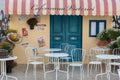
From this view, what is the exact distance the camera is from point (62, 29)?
14.7 m

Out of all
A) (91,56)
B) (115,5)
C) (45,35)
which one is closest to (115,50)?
(91,56)

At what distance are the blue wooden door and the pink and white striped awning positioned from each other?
38.4 inches

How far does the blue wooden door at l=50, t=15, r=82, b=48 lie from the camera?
48.2 feet

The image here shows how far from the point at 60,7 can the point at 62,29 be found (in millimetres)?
1289

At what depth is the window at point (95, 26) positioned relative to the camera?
14750mm

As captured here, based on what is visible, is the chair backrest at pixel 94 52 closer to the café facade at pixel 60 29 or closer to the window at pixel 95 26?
the café facade at pixel 60 29

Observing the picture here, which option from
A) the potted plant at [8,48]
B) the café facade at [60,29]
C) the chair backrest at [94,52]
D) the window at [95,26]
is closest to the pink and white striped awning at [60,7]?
the café facade at [60,29]

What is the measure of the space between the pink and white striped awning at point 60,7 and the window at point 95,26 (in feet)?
3.09

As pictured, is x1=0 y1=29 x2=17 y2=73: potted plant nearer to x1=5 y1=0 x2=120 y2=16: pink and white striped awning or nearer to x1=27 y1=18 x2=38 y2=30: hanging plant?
x1=5 y1=0 x2=120 y2=16: pink and white striped awning

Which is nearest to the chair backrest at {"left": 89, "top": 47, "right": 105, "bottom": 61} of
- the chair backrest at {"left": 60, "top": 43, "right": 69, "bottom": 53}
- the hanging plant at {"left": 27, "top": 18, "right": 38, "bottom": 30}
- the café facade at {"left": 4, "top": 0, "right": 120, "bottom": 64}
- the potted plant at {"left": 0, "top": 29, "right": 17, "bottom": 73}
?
the café facade at {"left": 4, "top": 0, "right": 120, "bottom": 64}

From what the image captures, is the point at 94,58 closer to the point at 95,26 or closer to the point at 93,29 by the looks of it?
the point at 93,29

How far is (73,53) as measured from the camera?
40.6ft

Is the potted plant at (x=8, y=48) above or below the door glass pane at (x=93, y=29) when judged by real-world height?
below

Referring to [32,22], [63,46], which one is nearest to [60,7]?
[32,22]
